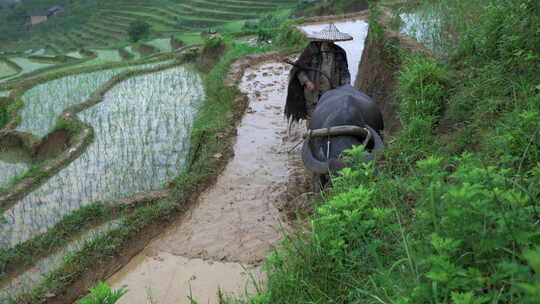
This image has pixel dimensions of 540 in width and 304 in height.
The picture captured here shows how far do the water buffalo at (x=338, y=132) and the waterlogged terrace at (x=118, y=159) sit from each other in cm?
249

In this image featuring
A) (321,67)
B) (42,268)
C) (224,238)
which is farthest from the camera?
(321,67)

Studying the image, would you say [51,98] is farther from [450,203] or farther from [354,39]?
[450,203]

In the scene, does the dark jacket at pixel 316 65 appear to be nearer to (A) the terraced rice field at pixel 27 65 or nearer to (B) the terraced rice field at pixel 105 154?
(B) the terraced rice field at pixel 105 154

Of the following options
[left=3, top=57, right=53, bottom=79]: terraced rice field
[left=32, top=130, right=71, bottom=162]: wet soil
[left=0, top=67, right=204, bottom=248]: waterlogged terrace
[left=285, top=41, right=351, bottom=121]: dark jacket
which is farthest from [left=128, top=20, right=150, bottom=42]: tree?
[left=285, top=41, right=351, bottom=121]: dark jacket

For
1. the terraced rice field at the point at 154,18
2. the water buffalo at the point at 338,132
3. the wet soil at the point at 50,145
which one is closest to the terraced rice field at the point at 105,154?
the wet soil at the point at 50,145

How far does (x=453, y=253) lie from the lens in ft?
4.49

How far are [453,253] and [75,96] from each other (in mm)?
9934

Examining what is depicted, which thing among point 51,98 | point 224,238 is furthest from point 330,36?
point 51,98

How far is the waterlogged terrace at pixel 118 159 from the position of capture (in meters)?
4.68

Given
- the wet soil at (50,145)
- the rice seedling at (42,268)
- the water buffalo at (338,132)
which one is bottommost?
the wet soil at (50,145)

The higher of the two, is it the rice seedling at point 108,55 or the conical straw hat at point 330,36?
the conical straw hat at point 330,36

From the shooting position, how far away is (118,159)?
19.1 feet

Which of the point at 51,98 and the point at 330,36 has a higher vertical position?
the point at 330,36

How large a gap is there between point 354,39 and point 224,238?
23.8 feet
